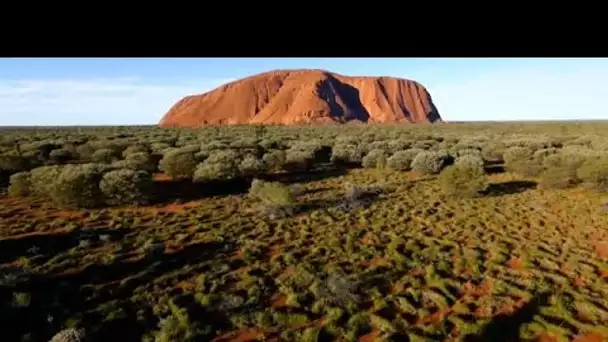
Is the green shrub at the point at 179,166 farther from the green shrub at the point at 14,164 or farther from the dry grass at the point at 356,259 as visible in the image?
the green shrub at the point at 14,164

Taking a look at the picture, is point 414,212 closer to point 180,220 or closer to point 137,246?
point 180,220

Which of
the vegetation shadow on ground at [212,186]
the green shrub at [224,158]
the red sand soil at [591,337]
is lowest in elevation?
the red sand soil at [591,337]

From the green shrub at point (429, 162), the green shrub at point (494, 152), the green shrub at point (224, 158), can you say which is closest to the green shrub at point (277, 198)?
the green shrub at point (224, 158)

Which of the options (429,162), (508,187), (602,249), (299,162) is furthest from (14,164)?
(602,249)

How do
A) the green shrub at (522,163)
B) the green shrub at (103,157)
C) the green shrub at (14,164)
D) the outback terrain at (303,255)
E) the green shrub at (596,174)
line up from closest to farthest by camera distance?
1. the outback terrain at (303,255)
2. the green shrub at (596,174)
3. the green shrub at (522,163)
4. the green shrub at (14,164)
5. the green shrub at (103,157)

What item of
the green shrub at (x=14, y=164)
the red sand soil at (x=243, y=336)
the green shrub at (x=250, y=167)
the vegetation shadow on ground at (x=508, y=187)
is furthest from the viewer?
the green shrub at (x=14, y=164)
